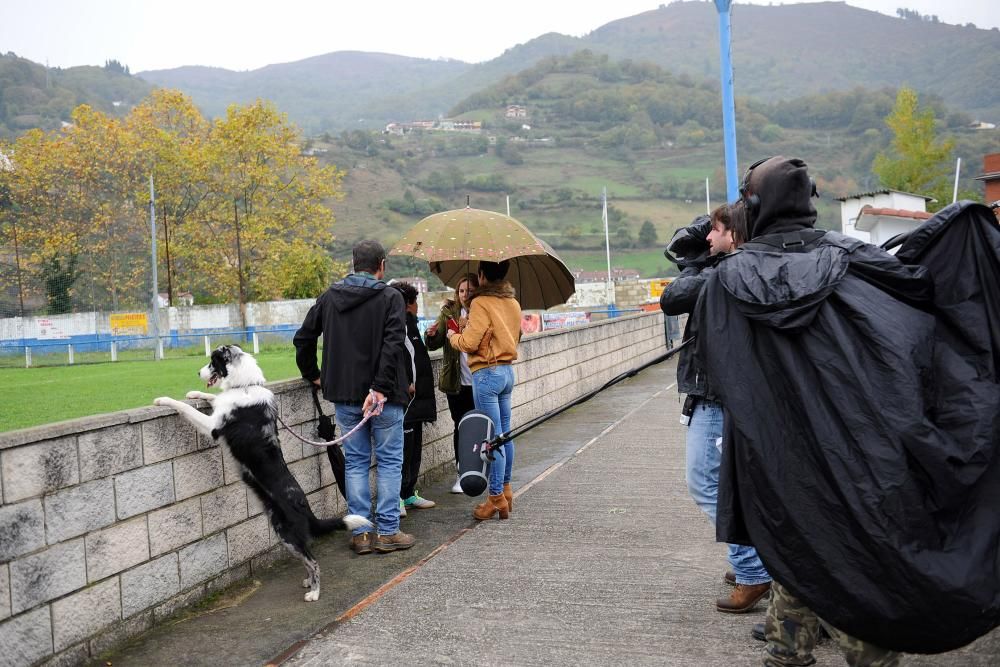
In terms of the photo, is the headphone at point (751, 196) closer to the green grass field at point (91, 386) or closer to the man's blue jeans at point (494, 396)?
the man's blue jeans at point (494, 396)

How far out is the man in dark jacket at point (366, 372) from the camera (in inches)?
237

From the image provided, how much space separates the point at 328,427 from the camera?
21.2ft

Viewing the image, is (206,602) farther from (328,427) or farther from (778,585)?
(778,585)

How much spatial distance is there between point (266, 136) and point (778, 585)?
5695 centimetres

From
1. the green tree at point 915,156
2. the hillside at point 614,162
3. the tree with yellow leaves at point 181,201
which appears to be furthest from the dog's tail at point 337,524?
the hillside at point 614,162

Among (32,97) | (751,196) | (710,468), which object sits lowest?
(710,468)

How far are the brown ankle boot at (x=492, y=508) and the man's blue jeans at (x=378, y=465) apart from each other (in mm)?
902

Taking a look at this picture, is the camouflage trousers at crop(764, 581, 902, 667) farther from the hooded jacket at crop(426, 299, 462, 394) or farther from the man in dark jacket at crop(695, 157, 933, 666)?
the hooded jacket at crop(426, 299, 462, 394)

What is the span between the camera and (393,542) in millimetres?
6250

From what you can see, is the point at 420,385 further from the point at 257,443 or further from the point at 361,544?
the point at 257,443

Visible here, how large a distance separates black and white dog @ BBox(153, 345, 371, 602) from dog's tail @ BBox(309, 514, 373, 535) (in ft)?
0.13

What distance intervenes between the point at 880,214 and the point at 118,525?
91.0 ft

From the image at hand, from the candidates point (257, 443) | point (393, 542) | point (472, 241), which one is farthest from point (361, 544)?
point (472, 241)

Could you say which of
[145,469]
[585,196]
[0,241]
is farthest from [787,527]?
[585,196]
